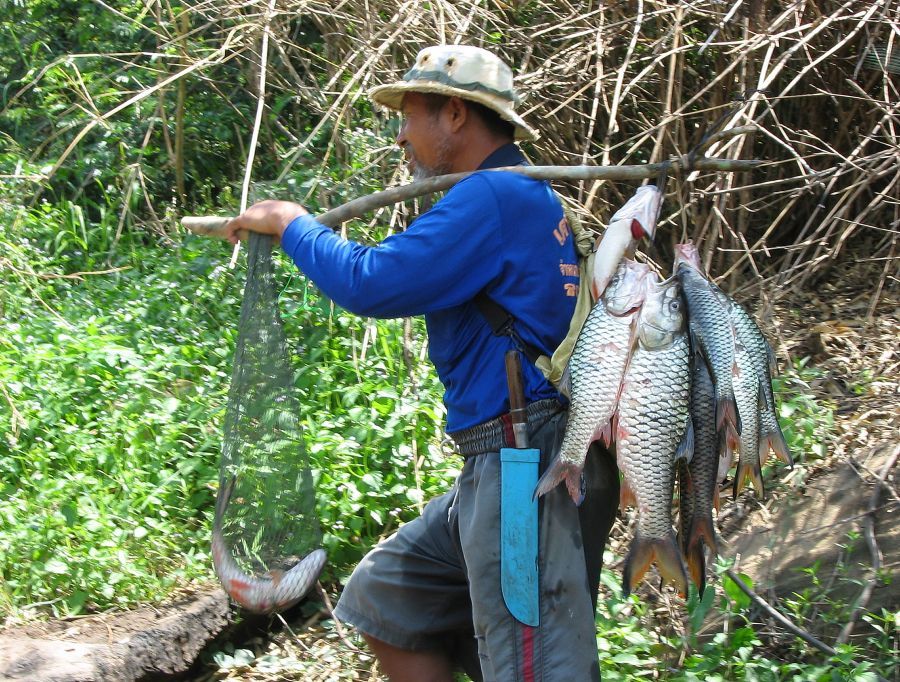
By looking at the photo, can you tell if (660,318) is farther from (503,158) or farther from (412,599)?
(412,599)

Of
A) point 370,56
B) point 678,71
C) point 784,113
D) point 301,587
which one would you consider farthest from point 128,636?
point 784,113

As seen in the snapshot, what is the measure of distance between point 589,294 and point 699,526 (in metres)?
0.61

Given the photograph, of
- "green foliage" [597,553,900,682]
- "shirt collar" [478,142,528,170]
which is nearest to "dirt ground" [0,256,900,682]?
"green foliage" [597,553,900,682]

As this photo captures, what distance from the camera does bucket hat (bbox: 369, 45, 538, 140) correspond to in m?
2.54

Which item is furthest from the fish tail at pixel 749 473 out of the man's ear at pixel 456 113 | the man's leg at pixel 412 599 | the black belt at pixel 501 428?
the man's ear at pixel 456 113

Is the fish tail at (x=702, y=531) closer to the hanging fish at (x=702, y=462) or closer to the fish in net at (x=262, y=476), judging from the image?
the hanging fish at (x=702, y=462)

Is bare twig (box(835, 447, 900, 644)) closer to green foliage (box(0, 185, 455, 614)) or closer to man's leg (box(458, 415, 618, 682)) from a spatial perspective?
man's leg (box(458, 415, 618, 682))

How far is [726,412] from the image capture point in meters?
2.38

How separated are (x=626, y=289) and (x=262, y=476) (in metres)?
1.15

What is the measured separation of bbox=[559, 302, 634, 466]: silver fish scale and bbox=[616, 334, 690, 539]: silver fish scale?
0.03 metres

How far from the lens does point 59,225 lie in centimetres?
667

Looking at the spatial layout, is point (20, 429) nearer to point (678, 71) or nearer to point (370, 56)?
point (370, 56)

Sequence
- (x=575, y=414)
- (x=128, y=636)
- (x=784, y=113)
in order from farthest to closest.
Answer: (x=784, y=113) < (x=128, y=636) < (x=575, y=414)

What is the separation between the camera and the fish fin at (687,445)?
231 cm
